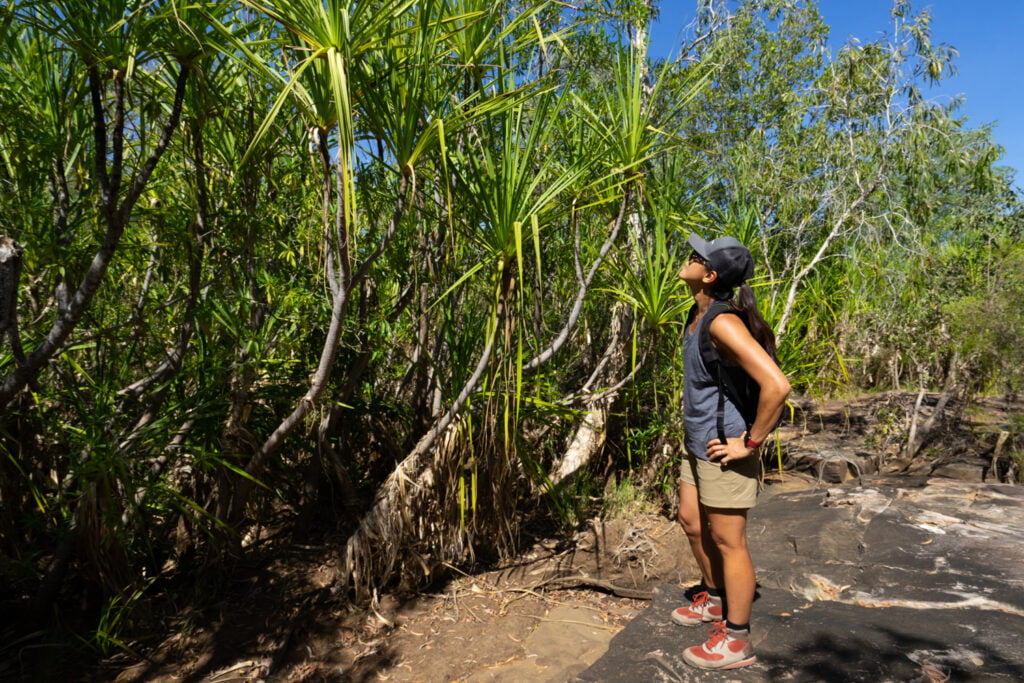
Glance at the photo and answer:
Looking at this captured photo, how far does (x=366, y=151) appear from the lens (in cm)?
261

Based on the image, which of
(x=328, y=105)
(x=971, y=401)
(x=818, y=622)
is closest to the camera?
(x=328, y=105)

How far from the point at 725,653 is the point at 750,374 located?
94cm

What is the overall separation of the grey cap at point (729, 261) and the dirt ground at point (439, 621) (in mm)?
1649

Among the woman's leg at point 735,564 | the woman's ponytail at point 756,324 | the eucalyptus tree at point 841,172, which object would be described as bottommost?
the woman's leg at point 735,564

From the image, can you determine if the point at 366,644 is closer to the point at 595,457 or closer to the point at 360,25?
the point at 595,457

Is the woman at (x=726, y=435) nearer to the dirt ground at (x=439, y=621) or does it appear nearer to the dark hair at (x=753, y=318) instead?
the dark hair at (x=753, y=318)

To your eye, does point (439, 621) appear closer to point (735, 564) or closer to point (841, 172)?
point (735, 564)

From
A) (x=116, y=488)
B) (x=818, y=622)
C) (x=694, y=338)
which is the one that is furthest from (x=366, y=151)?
(x=818, y=622)

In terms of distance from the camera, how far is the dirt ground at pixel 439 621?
282 cm

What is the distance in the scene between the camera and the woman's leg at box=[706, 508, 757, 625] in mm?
2219

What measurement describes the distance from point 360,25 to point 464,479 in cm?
207

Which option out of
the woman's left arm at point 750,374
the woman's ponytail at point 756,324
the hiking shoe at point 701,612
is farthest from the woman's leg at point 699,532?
the woman's ponytail at point 756,324

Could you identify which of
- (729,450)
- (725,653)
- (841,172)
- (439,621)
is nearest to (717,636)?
(725,653)

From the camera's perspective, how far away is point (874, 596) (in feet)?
9.30
